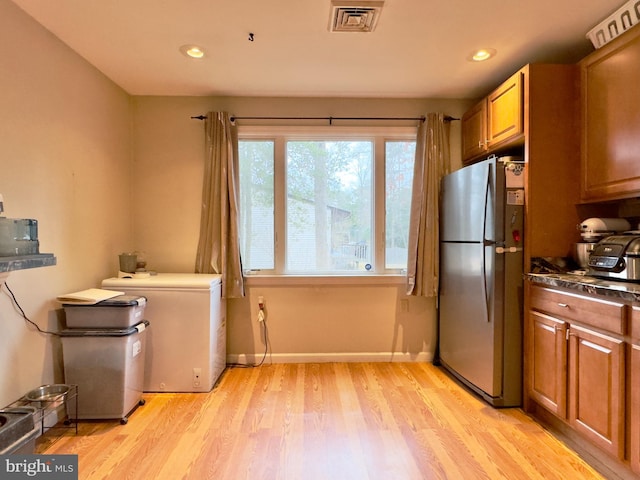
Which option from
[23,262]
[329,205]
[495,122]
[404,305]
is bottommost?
[404,305]

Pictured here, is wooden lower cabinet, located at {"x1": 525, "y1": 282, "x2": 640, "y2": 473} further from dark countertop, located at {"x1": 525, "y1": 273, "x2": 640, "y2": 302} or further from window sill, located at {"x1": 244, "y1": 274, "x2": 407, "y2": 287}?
window sill, located at {"x1": 244, "y1": 274, "x2": 407, "y2": 287}

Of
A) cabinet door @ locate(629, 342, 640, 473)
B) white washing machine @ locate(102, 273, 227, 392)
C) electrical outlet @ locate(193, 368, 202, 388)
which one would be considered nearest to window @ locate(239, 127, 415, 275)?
white washing machine @ locate(102, 273, 227, 392)

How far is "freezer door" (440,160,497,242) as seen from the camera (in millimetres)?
2234

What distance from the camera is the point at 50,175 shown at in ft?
6.69

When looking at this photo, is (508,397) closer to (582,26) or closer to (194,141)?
(582,26)

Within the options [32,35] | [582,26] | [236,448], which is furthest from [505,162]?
[32,35]

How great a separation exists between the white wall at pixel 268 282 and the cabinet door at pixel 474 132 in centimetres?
9

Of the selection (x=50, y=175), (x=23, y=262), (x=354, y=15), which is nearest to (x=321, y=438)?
(x=23, y=262)

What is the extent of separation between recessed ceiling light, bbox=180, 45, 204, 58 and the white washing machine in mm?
1606

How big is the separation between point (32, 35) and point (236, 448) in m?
2.60

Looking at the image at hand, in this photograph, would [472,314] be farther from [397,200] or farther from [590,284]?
[397,200]

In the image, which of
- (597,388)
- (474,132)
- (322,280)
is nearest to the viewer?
(597,388)

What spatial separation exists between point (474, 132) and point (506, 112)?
Answer: 18.7 inches

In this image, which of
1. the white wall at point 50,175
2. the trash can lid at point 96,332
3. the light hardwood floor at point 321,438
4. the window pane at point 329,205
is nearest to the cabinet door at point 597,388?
the light hardwood floor at point 321,438
